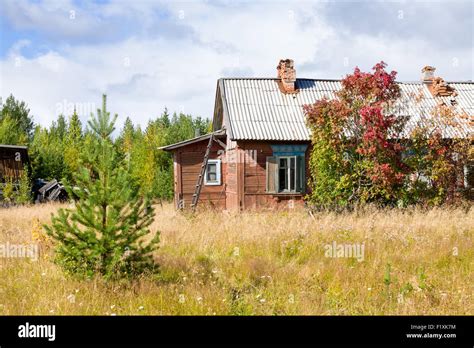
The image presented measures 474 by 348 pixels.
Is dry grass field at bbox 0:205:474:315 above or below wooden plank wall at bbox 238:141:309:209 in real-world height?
below

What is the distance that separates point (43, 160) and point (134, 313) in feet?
90.7

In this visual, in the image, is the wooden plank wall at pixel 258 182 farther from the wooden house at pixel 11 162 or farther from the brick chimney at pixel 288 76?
the wooden house at pixel 11 162

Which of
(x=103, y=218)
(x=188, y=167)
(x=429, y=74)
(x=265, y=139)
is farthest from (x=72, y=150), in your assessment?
(x=103, y=218)

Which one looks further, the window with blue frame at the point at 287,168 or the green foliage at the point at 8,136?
the green foliage at the point at 8,136

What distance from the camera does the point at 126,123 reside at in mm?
61188

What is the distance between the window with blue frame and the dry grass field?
17.5 feet

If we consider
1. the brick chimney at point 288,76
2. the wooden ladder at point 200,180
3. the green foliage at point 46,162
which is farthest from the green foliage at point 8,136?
the brick chimney at point 288,76

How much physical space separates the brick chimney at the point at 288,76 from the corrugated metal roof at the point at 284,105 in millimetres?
272

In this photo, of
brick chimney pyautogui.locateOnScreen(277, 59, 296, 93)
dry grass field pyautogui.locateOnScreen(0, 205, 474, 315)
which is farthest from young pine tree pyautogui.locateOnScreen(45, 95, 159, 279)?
brick chimney pyautogui.locateOnScreen(277, 59, 296, 93)

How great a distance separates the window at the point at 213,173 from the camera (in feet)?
61.6

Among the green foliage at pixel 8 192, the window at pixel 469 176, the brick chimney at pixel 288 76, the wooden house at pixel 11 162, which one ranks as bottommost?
the green foliage at pixel 8 192

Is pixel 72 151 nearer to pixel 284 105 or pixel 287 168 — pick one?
pixel 284 105

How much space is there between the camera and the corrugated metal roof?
53.3 ft

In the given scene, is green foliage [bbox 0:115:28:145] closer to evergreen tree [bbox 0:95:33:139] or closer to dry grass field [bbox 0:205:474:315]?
evergreen tree [bbox 0:95:33:139]
